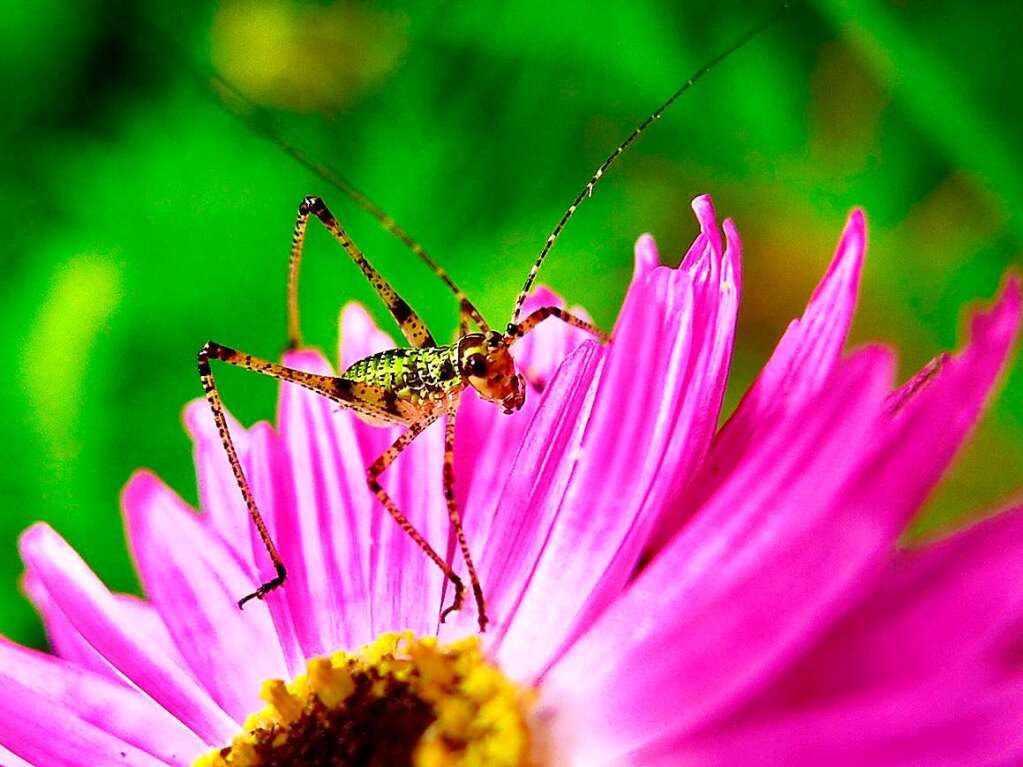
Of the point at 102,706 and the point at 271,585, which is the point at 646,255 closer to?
the point at 271,585

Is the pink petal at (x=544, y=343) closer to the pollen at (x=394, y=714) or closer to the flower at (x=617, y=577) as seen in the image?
the flower at (x=617, y=577)

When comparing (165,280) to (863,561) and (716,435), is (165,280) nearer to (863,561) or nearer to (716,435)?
(716,435)

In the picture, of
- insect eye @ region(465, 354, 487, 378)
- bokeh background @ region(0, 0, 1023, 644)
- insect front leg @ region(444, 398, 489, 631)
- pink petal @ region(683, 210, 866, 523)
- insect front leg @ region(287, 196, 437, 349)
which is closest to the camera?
pink petal @ region(683, 210, 866, 523)

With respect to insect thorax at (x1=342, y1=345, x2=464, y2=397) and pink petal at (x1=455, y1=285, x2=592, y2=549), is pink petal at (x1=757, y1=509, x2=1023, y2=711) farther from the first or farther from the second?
insect thorax at (x1=342, y1=345, x2=464, y2=397)

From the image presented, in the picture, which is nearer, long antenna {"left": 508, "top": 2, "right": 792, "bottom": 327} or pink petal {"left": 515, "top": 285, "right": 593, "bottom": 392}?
long antenna {"left": 508, "top": 2, "right": 792, "bottom": 327}

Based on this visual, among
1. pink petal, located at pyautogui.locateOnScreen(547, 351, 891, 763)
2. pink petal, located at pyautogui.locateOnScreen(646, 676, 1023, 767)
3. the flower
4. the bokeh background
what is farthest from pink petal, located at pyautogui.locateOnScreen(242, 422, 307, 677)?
the bokeh background

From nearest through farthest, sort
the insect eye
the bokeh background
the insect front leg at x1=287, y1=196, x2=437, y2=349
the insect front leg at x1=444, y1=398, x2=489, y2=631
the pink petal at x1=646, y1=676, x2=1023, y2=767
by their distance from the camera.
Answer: the pink petal at x1=646, y1=676, x2=1023, y2=767
the insect front leg at x1=444, y1=398, x2=489, y2=631
the insect eye
the insect front leg at x1=287, y1=196, x2=437, y2=349
the bokeh background

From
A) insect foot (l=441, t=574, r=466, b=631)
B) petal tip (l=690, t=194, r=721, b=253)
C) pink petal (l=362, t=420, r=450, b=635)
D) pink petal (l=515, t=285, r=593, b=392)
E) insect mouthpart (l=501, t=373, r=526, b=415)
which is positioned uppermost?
pink petal (l=515, t=285, r=593, b=392)
